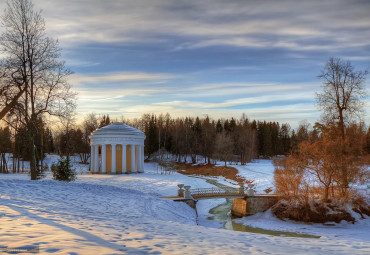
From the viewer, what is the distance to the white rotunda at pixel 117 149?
46.7 meters

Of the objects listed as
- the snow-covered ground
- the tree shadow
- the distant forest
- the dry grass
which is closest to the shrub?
the snow-covered ground

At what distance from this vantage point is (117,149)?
160 feet

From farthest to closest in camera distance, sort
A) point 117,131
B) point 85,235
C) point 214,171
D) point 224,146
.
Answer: point 224,146, point 214,171, point 117,131, point 85,235

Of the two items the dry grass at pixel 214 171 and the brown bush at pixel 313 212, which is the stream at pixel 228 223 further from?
the dry grass at pixel 214 171

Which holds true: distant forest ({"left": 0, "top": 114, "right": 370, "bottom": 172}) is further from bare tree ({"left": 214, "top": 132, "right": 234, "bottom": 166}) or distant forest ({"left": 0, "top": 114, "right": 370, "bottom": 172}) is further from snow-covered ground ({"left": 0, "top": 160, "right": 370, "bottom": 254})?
snow-covered ground ({"left": 0, "top": 160, "right": 370, "bottom": 254})

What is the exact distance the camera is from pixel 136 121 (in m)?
107

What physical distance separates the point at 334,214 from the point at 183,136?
58.4m

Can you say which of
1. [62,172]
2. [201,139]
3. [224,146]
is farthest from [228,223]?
[201,139]

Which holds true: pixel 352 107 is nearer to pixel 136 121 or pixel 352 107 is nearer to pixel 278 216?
pixel 278 216

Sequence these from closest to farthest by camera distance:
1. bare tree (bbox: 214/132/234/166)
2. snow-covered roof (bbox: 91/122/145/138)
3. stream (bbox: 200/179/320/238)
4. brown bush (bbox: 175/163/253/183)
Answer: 1. stream (bbox: 200/179/320/238)
2. snow-covered roof (bbox: 91/122/145/138)
3. brown bush (bbox: 175/163/253/183)
4. bare tree (bbox: 214/132/234/166)

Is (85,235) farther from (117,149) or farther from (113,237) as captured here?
(117,149)

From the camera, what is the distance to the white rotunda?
46.7 meters

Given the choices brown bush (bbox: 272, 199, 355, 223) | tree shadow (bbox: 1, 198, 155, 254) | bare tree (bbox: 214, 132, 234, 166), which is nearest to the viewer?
tree shadow (bbox: 1, 198, 155, 254)

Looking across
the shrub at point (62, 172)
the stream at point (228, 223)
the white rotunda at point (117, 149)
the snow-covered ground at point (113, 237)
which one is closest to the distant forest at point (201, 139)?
the white rotunda at point (117, 149)
